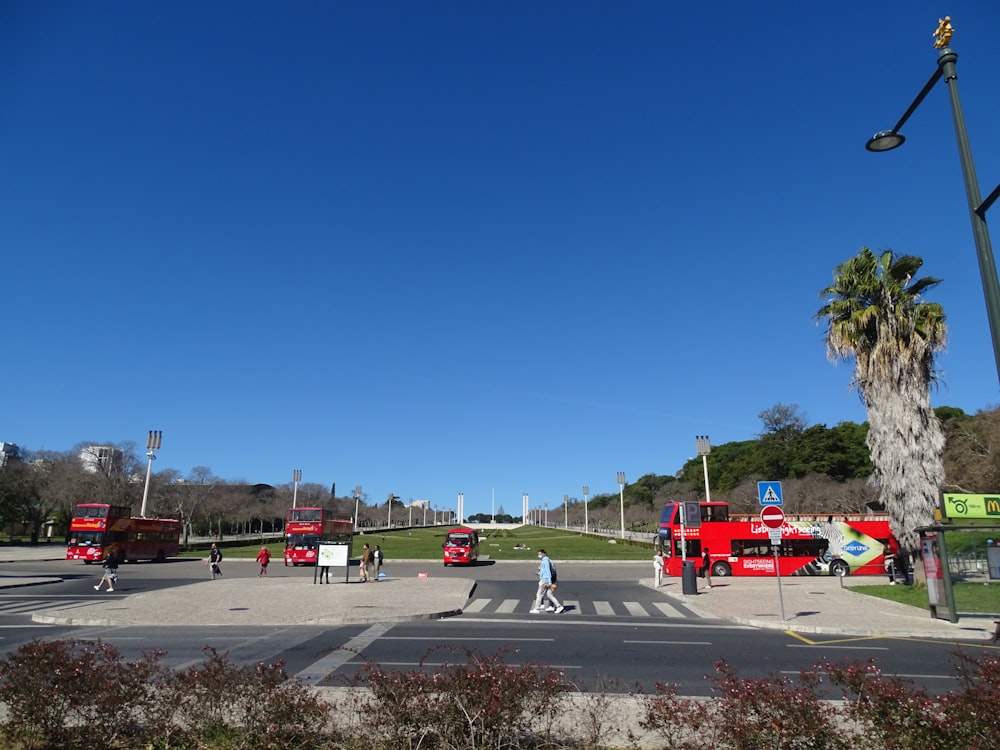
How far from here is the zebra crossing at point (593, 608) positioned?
20.4 m

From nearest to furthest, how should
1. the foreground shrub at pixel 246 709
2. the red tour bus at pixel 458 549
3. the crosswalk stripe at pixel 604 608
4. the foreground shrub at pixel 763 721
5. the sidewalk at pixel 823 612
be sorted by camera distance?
the foreground shrub at pixel 763 721 < the foreground shrub at pixel 246 709 < the sidewalk at pixel 823 612 < the crosswalk stripe at pixel 604 608 < the red tour bus at pixel 458 549

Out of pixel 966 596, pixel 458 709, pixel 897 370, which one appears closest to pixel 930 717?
pixel 458 709

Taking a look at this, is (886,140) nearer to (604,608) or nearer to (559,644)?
(559,644)

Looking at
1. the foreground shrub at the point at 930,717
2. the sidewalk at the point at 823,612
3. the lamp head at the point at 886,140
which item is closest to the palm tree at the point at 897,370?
the sidewalk at the point at 823,612

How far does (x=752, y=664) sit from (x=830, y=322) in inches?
747

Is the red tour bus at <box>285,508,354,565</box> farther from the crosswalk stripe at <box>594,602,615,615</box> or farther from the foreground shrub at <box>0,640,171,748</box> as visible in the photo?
the foreground shrub at <box>0,640,171,748</box>

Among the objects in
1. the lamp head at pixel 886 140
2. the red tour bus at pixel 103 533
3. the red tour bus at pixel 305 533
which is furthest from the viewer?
the red tour bus at pixel 103 533

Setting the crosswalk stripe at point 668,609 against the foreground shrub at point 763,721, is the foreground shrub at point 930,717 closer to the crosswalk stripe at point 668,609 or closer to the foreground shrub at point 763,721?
the foreground shrub at point 763,721

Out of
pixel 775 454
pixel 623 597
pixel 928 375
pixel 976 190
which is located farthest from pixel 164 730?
pixel 775 454

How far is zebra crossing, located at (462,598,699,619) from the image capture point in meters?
20.4

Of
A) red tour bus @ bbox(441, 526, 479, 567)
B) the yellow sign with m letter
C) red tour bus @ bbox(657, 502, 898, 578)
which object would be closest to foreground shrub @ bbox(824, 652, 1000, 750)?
the yellow sign with m letter

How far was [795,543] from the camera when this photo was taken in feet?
113

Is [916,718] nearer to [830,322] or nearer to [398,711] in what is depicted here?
[398,711]

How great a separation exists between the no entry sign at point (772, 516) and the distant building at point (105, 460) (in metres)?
78.1
